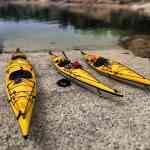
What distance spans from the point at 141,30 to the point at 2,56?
82.4ft

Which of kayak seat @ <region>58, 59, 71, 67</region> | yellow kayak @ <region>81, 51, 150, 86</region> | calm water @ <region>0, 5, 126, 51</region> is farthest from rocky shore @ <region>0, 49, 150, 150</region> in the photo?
calm water @ <region>0, 5, 126, 51</region>

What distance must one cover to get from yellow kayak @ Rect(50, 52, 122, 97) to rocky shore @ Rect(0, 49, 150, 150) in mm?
600

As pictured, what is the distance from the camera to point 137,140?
1472 centimetres

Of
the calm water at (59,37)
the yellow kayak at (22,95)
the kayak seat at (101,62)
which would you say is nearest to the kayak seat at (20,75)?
the yellow kayak at (22,95)

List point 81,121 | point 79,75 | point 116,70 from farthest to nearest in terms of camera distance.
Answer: point 116,70 → point 79,75 → point 81,121

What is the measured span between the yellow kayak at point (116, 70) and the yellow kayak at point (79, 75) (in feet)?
5.71

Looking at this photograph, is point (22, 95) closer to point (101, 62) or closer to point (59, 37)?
point (101, 62)

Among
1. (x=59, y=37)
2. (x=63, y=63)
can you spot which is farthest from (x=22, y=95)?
(x=59, y=37)

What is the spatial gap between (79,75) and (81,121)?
5.57 m

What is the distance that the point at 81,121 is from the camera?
16.5 metres

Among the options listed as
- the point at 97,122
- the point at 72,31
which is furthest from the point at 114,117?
the point at 72,31

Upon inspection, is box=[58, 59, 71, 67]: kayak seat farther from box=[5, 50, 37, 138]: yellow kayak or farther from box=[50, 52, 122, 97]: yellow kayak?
box=[5, 50, 37, 138]: yellow kayak

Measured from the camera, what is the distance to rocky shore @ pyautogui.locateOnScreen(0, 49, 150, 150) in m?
14.5

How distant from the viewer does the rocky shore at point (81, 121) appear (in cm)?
1455
